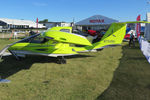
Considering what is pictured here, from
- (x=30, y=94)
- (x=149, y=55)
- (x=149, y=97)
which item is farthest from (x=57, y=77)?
(x=149, y=55)

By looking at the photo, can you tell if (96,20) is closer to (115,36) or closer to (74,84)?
(115,36)

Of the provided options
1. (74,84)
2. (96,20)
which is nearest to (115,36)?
(74,84)

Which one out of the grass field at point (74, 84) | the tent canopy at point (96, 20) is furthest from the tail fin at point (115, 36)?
the tent canopy at point (96, 20)

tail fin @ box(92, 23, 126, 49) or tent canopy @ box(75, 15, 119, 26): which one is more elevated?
tent canopy @ box(75, 15, 119, 26)

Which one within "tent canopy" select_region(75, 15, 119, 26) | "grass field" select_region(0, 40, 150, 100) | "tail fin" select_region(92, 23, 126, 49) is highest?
"tent canopy" select_region(75, 15, 119, 26)

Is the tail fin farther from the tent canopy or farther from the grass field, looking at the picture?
the tent canopy

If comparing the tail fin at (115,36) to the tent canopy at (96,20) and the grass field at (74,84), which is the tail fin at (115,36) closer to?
the grass field at (74,84)

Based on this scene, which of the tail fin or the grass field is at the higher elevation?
the tail fin

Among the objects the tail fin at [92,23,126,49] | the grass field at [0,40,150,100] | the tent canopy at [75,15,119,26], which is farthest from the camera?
the tent canopy at [75,15,119,26]

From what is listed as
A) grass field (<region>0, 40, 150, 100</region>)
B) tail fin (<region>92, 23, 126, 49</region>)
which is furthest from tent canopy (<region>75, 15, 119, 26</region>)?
grass field (<region>0, 40, 150, 100</region>)

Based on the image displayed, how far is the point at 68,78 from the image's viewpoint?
19.2ft

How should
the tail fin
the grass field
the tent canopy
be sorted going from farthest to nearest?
the tent canopy
the tail fin
the grass field

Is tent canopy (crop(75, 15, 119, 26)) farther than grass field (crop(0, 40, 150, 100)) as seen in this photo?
Yes

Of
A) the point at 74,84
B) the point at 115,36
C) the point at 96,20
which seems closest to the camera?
the point at 74,84
